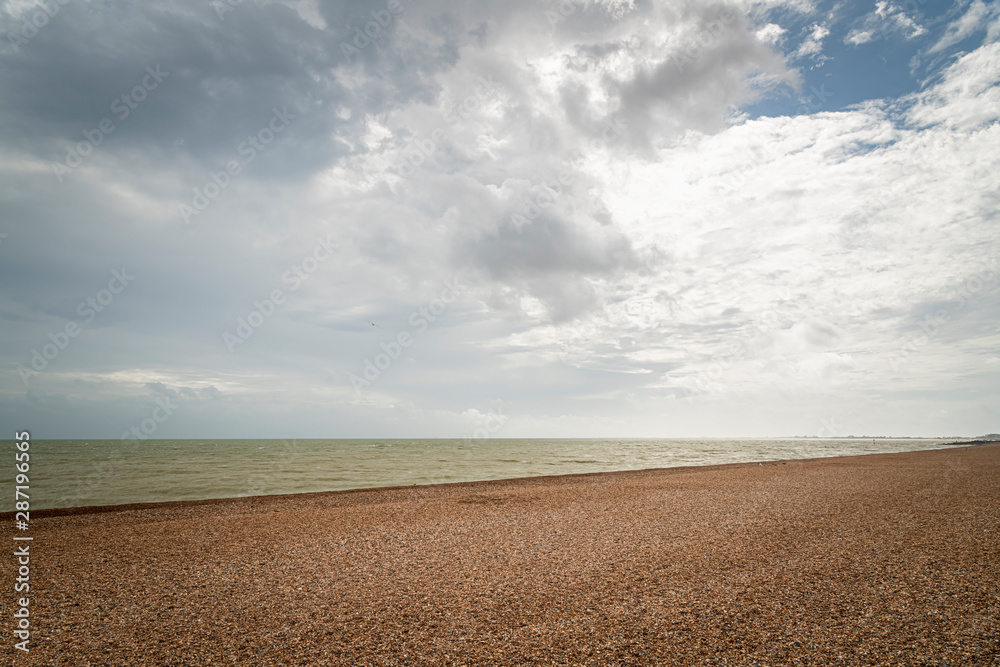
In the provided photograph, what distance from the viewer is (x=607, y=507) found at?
15.5 metres

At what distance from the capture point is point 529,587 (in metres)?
7.79

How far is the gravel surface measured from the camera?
18.6 ft

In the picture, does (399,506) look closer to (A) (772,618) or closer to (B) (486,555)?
(B) (486,555)

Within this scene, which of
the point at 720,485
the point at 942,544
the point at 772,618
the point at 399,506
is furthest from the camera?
the point at 720,485

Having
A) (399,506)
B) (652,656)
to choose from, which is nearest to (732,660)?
(652,656)

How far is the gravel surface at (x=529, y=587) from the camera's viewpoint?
5684 millimetres

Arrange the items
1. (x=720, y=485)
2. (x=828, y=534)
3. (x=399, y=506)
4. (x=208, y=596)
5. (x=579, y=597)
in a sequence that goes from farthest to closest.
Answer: (x=720, y=485) → (x=399, y=506) → (x=828, y=534) → (x=208, y=596) → (x=579, y=597)

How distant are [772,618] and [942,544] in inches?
270

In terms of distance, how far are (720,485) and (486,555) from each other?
1542cm

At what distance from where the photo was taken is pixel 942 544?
982cm

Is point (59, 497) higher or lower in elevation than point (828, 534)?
lower

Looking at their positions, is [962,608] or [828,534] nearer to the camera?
[962,608]

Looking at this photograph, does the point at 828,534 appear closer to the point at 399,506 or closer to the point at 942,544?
the point at 942,544

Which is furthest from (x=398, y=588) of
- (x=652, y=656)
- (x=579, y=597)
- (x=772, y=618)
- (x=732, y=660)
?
(x=772, y=618)
